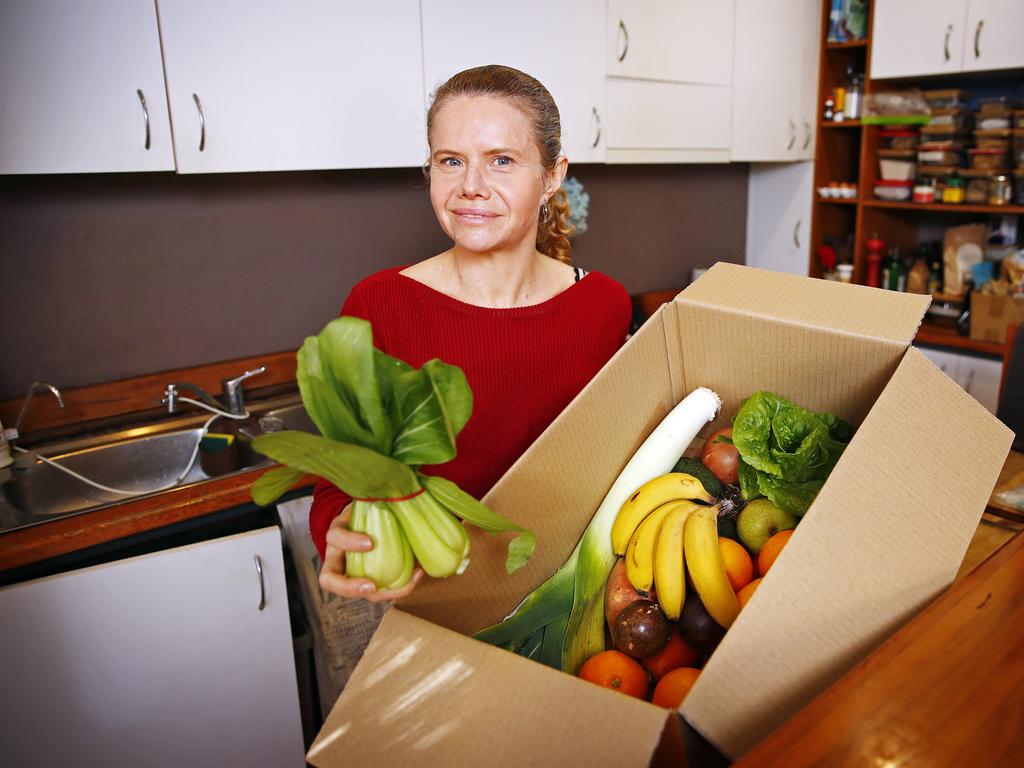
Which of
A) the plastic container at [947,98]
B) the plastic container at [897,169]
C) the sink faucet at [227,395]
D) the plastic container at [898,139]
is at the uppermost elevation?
the plastic container at [947,98]

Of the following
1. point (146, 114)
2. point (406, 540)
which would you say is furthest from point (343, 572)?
point (146, 114)

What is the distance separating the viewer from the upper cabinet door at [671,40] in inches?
90.1

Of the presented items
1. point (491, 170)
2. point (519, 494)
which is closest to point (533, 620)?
point (519, 494)

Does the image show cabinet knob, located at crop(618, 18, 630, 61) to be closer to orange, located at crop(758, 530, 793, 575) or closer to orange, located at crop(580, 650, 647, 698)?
orange, located at crop(758, 530, 793, 575)

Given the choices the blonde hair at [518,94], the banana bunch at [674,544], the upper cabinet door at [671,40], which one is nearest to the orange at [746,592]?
the banana bunch at [674,544]

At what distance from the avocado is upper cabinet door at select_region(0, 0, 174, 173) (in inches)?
49.6

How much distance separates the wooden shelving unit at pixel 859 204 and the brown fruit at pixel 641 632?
2438 millimetres

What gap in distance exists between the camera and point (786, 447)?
90 centimetres

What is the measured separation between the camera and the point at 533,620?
85 cm

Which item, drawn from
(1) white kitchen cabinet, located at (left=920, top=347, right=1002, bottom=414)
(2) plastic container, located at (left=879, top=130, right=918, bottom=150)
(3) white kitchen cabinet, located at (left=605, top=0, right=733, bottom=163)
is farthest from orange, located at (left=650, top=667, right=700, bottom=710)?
(2) plastic container, located at (left=879, top=130, right=918, bottom=150)

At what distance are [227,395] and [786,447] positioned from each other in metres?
1.58

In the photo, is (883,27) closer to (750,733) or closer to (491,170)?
(491,170)

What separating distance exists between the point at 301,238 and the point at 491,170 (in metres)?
1.21

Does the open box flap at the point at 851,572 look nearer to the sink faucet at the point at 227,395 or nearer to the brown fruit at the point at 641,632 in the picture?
the brown fruit at the point at 641,632
